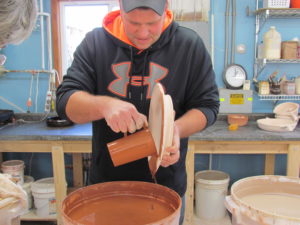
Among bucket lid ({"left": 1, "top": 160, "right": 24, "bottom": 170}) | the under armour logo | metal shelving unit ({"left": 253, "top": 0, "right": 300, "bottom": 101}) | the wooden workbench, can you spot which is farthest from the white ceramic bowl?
bucket lid ({"left": 1, "top": 160, "right": 24, "bottom": 170})

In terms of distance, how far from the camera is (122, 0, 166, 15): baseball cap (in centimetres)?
102

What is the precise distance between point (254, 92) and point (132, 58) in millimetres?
2034

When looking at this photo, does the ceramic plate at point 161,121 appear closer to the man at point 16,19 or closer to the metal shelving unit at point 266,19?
the man at point 16,19

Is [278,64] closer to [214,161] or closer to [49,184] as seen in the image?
[214,161]

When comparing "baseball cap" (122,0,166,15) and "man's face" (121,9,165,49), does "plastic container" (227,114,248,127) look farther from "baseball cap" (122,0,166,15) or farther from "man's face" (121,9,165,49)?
"baseball cap" (122,0,166,15)

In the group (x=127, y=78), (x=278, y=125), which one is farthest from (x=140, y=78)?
(x=278, y=125)

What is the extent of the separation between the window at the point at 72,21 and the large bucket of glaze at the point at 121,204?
2289 millimetres

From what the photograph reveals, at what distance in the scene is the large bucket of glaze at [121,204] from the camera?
91 cm

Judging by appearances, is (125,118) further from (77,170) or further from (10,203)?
(77,170)

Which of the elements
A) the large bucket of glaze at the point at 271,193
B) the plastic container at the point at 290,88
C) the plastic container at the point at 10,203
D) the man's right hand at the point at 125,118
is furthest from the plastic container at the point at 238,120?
the plastic container at the point at 10,203

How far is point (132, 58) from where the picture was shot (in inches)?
49.5

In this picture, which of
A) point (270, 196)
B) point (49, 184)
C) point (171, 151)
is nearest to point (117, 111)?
point (171, 151)

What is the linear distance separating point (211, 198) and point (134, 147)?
1.99 m

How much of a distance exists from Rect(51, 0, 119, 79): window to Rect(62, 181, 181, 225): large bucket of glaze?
2289 millimetres
